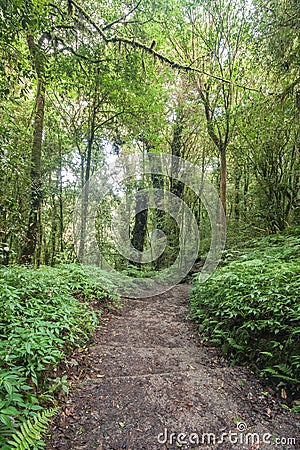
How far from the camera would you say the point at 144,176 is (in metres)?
13.7

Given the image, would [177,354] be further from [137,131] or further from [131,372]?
[137,131]

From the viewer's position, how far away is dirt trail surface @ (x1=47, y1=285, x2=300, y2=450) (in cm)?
208

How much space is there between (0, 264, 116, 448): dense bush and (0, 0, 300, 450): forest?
0.02 metres

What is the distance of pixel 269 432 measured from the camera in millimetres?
2154

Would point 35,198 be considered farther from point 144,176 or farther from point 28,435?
point 144,176

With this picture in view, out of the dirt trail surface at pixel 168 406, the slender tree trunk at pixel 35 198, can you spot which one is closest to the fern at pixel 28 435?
the dirt trail surface at pixel 168 406

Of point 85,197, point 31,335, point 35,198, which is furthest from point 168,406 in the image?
point 85,197

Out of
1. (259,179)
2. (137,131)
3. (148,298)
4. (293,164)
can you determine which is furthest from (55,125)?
→ (293,164)

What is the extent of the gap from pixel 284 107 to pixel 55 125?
7.81m

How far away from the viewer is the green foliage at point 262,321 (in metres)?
2.87

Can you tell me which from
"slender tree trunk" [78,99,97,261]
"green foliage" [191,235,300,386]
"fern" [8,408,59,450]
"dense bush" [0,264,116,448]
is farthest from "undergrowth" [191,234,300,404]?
"slender tree trunk" [78,99,97,261]

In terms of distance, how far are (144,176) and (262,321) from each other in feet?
37.0

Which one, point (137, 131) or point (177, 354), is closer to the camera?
point (177, 354)

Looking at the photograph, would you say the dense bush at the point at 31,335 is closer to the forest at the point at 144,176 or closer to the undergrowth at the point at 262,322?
the forest at the point at 144,176
